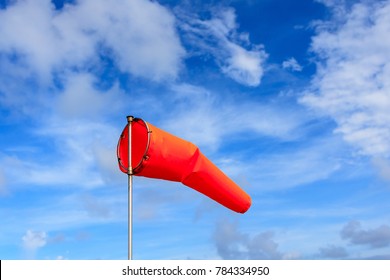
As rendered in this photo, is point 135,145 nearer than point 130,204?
No

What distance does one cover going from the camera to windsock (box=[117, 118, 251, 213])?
7.39m

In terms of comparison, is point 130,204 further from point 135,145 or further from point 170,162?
point 135,145

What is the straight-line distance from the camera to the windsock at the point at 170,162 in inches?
291

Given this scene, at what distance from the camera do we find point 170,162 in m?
7.56

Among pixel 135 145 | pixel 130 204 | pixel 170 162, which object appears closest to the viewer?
pixel 130 204

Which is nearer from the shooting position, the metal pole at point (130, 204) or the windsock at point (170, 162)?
the metal pole at point (130, 204)

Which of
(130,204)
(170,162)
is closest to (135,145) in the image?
(170,162)

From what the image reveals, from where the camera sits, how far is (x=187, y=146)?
775 cm

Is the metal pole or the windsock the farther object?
the windsock
